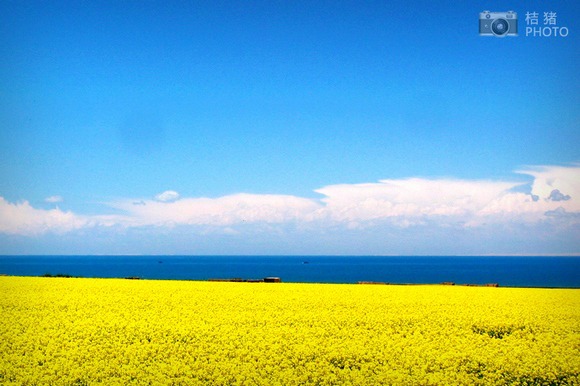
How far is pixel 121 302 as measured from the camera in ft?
83.3

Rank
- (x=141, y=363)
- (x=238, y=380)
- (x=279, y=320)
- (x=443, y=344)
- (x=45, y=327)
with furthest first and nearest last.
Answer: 1. (x=279, y=320)
2. (x=45, y=327)
3. (x=443, y=344)
4. (x=141, y=363)
5. (x=238, y=380)

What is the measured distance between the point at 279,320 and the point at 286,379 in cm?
728

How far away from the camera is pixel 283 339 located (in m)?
17.6

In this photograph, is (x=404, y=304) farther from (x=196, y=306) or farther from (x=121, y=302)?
(x=121, y=302)

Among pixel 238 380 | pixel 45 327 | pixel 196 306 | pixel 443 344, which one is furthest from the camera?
pixel 196 306

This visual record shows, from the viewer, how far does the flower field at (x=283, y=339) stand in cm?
1426

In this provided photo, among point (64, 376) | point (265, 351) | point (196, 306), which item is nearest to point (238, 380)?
point (265, 351)

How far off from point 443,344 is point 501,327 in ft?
14.6

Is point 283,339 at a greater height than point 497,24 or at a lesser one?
lesser

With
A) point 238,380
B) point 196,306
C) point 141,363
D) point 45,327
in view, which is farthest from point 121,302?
point 238,380

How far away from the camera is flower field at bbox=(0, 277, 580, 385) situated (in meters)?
14.3

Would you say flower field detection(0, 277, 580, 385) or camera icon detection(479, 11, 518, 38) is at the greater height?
camera icon detection(479, 11, 518, 38)

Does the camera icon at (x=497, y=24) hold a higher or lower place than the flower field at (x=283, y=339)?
higher

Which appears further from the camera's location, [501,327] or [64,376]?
[501,327]
